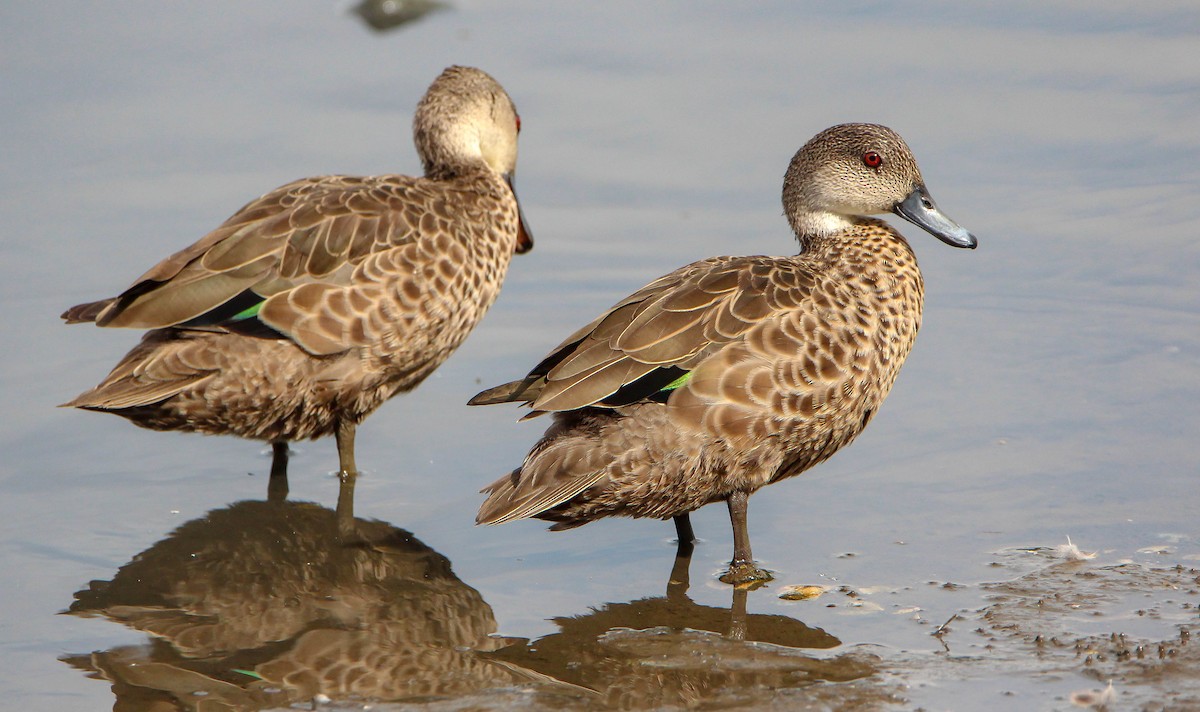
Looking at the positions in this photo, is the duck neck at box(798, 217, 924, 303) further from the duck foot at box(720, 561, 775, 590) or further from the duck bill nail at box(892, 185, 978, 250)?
the duck foot at box(720, 561, 775, 590)

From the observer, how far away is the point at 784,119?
10.4 m

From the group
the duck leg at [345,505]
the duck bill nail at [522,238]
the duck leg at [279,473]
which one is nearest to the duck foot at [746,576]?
the duck leg at [345,505]

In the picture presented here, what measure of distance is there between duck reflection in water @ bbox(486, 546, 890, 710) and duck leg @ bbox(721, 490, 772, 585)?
87 millimetres

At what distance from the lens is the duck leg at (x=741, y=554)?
6.03 m

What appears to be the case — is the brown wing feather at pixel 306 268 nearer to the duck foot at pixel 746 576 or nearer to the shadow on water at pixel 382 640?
the shadow on water at pixel 382 640

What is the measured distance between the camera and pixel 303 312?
673 cm

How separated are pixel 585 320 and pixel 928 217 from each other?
2190 millimetres

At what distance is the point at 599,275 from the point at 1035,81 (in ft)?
12.5

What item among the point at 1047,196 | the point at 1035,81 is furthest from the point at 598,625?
the point at 1035,81

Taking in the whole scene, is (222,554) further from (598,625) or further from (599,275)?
(599,275)

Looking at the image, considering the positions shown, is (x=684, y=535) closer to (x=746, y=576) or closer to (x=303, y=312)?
(x=746, y=576)

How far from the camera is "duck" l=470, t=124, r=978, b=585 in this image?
19.3 feet

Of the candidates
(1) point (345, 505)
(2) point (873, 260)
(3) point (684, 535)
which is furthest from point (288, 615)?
(2) point (873, 260)

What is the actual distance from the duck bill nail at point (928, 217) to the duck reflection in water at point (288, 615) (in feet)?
8.14
